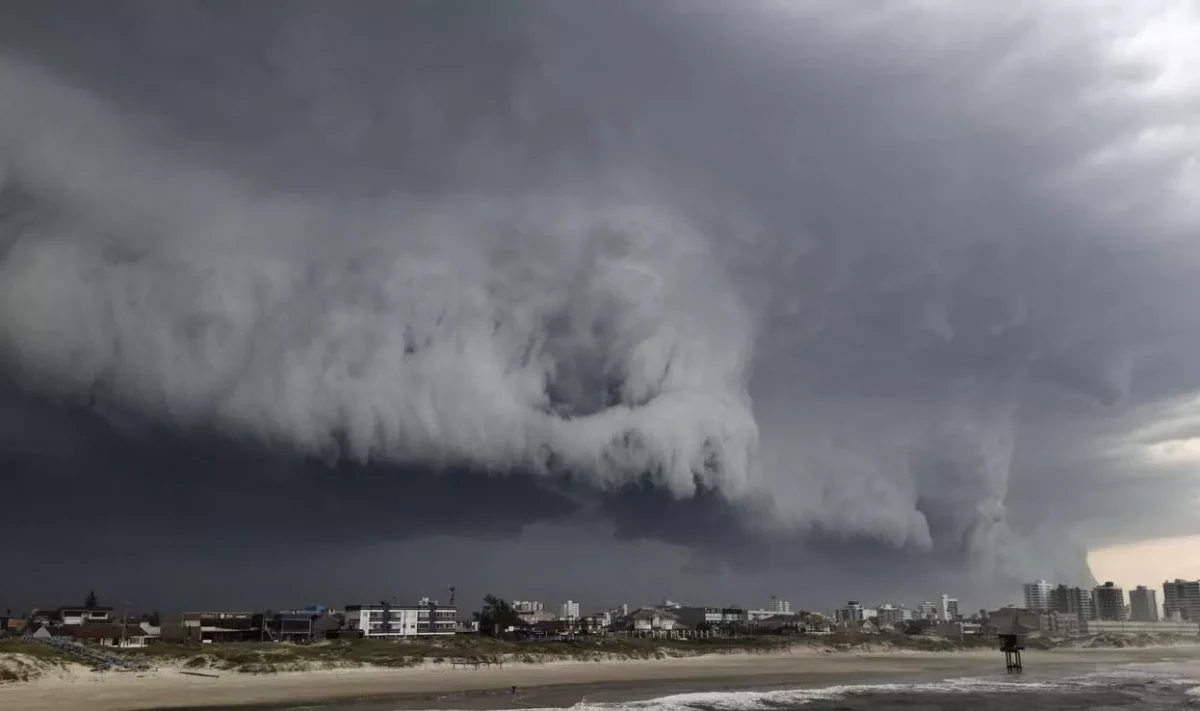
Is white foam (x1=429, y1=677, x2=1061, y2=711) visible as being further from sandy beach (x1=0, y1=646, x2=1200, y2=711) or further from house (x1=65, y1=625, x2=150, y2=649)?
house (x1=65, y1=625, x2=150, y2=649)

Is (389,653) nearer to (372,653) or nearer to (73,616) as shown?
(372,653)

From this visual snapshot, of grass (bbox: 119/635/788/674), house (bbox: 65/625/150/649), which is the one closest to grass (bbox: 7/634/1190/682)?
grass (bbox: 119/635/788/674)

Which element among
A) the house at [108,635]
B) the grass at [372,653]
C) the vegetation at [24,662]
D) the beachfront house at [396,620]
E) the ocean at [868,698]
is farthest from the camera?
the beachfront house at [396,620]

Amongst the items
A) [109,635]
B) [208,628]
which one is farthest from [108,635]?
[208,628]

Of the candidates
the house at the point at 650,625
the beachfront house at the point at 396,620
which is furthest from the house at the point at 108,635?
the house at the point at 650,625

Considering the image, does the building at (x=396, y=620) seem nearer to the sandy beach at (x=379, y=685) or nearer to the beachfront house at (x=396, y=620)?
the beachfront house at (x=396, y=620)
